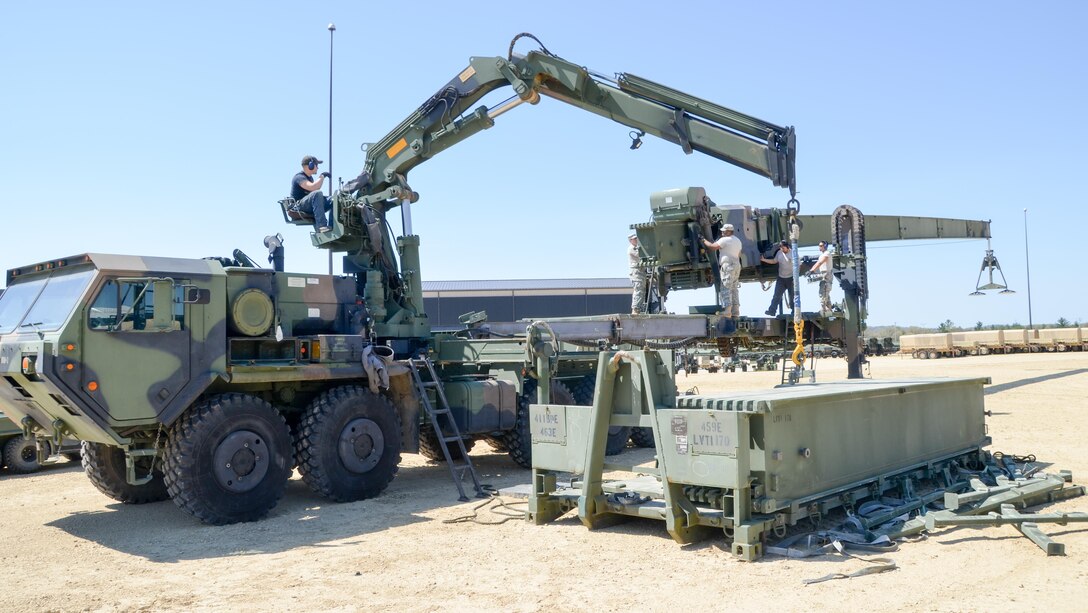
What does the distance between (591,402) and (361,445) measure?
4.20 m

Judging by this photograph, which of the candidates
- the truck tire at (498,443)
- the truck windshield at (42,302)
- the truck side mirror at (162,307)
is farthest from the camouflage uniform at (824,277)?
the truck windshield at (42,302)

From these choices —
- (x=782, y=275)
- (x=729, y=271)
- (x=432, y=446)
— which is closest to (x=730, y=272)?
(x=729, y=271)

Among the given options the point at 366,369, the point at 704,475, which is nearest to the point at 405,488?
the point at 366,369

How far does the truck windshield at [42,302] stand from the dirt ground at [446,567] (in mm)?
2081

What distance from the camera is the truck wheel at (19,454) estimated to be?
1294 centimetres

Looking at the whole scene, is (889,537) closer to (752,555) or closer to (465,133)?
(752,555)

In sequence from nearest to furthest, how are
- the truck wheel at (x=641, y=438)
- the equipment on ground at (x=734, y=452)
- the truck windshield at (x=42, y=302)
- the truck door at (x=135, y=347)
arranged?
the equipment on ground at (x=734, y=452)
the truck door at (x=135, y=347)
the truck windshield at (x=42, y=302)
the truck wheel at (x=641, y=438)

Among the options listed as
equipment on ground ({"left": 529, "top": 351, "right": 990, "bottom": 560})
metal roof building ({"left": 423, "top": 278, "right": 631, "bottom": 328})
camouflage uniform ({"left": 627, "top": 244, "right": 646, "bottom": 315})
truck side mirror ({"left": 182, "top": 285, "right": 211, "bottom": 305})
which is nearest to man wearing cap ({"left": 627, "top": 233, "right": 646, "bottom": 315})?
camouflage uniform ({"left": 627, "top": 244, "right": 646, "bottom": 315})

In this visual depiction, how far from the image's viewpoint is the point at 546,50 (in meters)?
12.4

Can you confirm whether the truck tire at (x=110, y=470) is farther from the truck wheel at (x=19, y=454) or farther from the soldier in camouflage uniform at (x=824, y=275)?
the soldier in camouflage uniform at (x=824, y=275)

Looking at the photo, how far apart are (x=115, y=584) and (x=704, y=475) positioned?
4619 millimetres

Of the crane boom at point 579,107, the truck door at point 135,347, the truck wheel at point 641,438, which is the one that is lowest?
the truck wheel at point 641,438

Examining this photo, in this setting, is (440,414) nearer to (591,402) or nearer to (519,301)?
(591,402)

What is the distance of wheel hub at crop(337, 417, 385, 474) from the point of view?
993 centimetres
